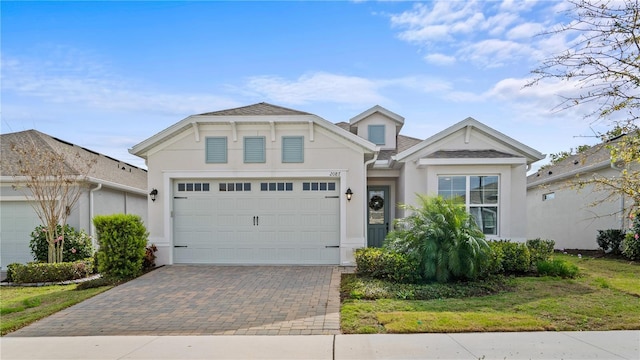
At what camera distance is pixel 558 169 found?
16.5 m

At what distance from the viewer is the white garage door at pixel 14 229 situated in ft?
36.7

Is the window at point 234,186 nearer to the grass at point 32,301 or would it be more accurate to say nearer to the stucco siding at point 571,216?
the grass at point 32,301

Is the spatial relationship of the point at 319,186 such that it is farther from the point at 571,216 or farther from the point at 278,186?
the point at 571,216

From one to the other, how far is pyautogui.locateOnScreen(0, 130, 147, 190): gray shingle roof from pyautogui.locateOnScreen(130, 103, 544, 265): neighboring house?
2808 millimetres

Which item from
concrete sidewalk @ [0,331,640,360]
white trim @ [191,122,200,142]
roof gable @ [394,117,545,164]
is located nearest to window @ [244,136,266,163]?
white trim @ [191,122,200,142]

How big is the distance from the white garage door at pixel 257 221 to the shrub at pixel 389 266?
2.14 metres

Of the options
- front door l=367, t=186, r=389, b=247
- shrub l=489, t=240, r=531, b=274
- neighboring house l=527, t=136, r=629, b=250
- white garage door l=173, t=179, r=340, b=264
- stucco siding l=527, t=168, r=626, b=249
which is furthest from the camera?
front door l=367, t=186, r=389, b=247

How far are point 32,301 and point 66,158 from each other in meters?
5.83

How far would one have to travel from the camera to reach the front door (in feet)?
43.7

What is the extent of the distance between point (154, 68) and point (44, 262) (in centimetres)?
617

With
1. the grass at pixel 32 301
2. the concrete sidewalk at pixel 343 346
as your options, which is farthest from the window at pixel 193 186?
the concrete sidewalk at pixel 343 346

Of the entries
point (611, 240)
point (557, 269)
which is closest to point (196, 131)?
point (557, 269)

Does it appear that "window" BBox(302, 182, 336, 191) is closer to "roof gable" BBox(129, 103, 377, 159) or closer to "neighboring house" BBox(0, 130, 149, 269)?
Answer: "roof gable" BBox(129, 103, 377, 159)

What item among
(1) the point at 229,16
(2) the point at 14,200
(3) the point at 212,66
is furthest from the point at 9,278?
(1) the point at 229,16
